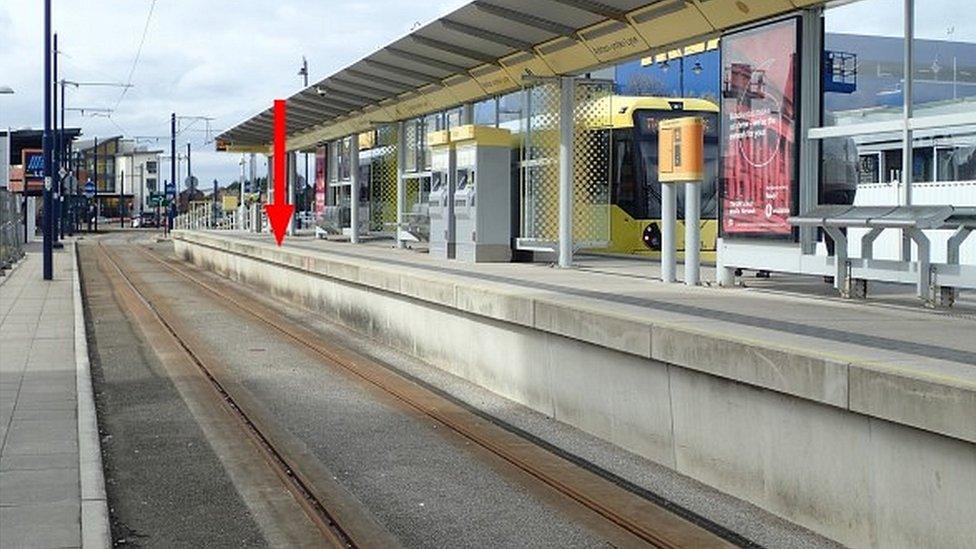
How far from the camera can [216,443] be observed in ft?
31.1

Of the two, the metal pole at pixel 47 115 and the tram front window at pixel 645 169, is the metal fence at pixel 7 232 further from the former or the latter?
the tram front window at pixel 645 169

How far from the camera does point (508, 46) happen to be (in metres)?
17.5

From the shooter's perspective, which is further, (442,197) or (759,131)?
(442,197)

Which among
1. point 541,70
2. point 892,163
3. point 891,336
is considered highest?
point 541,70

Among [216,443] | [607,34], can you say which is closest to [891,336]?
[216,443]

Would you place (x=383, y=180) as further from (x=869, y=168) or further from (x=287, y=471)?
(x=287, y=471)

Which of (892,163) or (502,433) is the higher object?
(892,163)

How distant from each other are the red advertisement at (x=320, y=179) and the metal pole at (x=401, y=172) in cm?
1001

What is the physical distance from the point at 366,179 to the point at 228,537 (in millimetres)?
24771

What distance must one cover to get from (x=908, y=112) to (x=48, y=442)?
25.3ft

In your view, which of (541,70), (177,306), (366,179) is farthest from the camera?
(366,179)

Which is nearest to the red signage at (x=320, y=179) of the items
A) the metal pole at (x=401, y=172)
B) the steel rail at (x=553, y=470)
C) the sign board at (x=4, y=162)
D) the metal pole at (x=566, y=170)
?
the metal pole at (x=401, y=172)

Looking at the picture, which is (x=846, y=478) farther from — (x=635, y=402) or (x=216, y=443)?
(x=216, y=443)

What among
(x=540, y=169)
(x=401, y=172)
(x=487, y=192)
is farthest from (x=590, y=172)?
(x=401, y=172)
